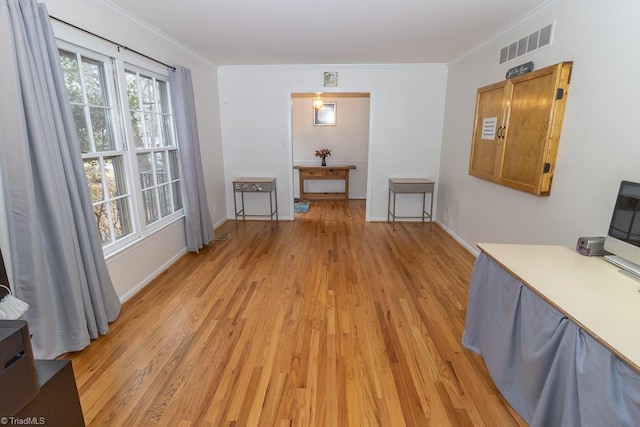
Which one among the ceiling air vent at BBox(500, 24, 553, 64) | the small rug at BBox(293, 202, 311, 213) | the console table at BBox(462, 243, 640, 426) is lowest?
the small rug at BBox(293, 202, 311, 213)

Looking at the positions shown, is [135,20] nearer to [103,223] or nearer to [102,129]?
[102,129]

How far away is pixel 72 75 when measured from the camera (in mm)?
2250

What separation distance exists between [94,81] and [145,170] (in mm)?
922

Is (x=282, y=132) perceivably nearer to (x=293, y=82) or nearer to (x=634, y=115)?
(x=293, y=82)

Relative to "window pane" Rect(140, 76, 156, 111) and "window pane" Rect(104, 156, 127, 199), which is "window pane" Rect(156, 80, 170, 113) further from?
"window pane" Rect(104, 156, 127, 199)

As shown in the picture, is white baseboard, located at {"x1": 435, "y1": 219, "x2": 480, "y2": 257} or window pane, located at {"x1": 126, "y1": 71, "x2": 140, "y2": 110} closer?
window pane, located at {"x1": 126, "y1": 71, "x2": 140, "y2": 110}

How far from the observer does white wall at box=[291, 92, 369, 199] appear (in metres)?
6.96

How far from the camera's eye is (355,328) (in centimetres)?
233

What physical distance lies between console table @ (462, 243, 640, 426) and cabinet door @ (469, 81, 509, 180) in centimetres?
149

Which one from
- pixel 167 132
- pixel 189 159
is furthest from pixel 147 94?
pixel 189 159

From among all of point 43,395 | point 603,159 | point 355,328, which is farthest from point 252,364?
point 603,159

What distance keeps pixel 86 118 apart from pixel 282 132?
9.69ft

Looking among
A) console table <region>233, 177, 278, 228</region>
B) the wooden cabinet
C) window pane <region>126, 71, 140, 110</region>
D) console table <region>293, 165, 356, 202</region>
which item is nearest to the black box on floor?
window pane <region>126, 71, 140, 110</region>

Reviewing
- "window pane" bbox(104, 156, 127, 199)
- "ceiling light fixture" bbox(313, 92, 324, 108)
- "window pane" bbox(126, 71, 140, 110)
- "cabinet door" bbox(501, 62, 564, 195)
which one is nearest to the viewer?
"cabinet door" bbox(501, 62, 564, 195)
